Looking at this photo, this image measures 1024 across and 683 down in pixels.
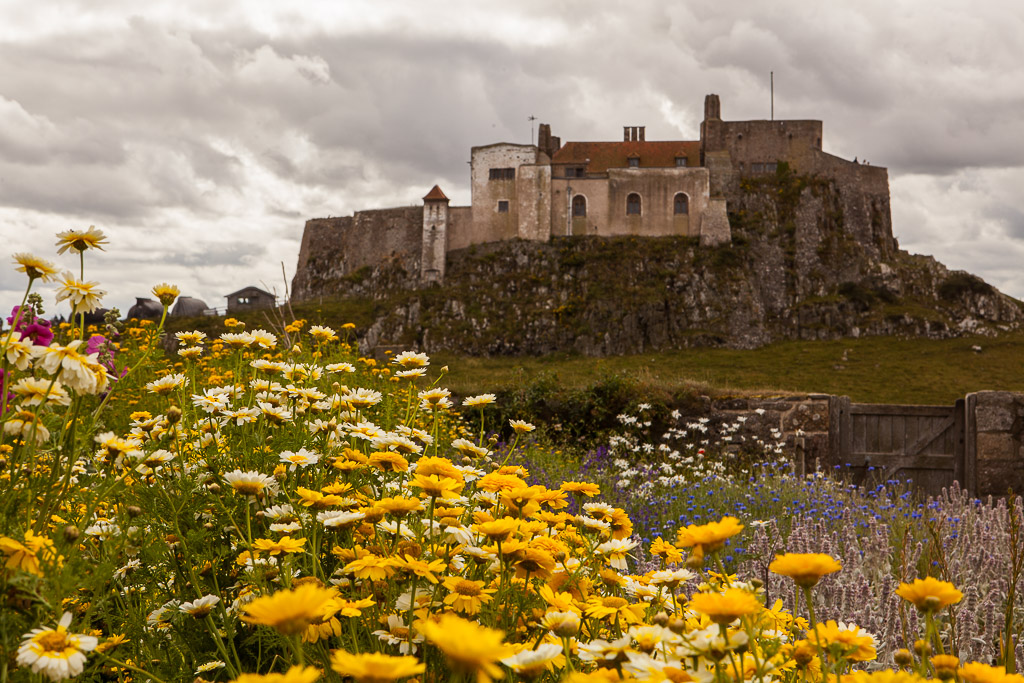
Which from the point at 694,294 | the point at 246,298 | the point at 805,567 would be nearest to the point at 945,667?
the point at 805,567

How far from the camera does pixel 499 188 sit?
1496 inches

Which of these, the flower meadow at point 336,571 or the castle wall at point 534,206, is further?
the castle wall at point 534,206

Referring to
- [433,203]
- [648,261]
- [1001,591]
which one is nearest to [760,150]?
[648,261]

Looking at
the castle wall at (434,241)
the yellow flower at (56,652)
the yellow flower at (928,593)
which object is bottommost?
the yellow flower at (56,652)

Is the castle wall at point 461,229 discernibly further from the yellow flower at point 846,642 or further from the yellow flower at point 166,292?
the yellow flower at point 846,642

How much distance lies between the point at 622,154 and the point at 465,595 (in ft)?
131

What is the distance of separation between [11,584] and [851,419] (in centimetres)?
993

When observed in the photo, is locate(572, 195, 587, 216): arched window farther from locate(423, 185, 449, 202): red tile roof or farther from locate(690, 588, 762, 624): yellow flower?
locate(690, 588, 762, 624): yellow flower

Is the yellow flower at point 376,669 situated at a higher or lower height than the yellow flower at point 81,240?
lower

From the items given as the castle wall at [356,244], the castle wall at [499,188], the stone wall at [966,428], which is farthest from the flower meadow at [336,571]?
the castle wall at [356,244]

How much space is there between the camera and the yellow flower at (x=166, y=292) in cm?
238

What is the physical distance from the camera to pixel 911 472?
9430 mm

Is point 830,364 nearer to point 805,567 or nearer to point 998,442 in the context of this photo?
point 998,442

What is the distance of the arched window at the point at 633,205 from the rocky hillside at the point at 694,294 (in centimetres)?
172
